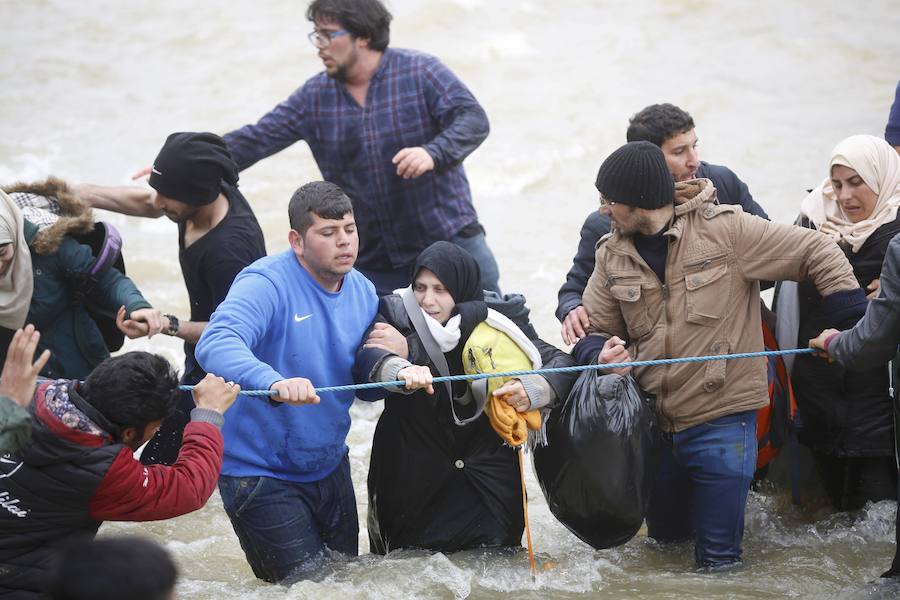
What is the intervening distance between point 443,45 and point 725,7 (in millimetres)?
3975

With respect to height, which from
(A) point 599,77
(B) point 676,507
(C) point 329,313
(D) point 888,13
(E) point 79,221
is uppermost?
(D) point 888,13

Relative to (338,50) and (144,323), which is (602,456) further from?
(338,50)

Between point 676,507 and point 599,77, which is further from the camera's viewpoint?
point 599,77

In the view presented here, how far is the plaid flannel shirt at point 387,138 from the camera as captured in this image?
20.1 feet

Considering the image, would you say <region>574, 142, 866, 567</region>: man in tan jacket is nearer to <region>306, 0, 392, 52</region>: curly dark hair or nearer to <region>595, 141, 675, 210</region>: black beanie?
<region>595, 141, 675, 210</region>: black beanie

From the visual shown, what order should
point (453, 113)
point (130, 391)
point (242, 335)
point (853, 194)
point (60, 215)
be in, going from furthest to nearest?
point (453, 113), point (60, 215), point (853, 194), point (242, 335), point (130, 391)

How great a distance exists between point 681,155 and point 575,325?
0.94m

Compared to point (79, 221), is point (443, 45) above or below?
above

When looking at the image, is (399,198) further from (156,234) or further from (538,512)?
(156,234)

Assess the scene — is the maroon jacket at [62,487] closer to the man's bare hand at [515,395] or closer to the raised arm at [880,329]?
the man's bare hand at [515,395]

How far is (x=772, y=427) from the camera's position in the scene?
503 cm

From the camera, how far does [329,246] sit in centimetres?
444

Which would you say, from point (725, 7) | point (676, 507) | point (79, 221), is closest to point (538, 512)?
point (676, 507)

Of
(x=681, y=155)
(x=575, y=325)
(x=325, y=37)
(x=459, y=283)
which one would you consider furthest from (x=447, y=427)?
(x=325, y=37)
